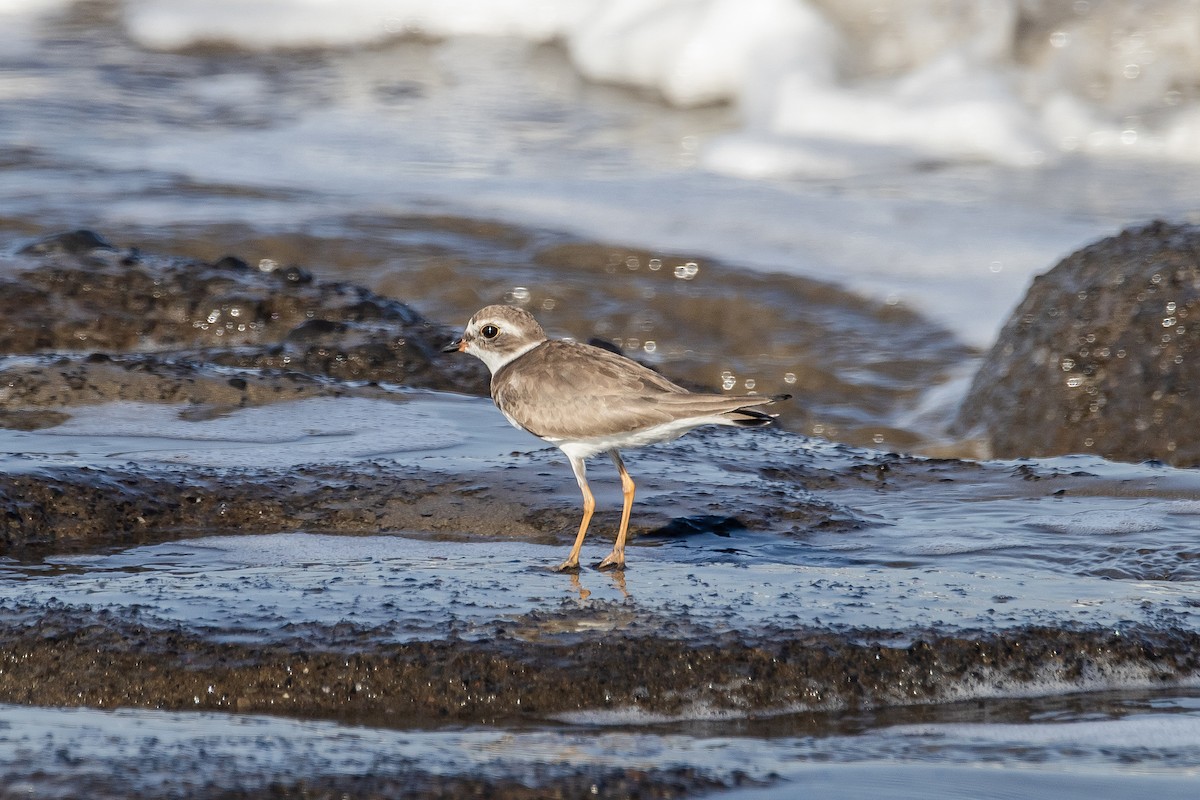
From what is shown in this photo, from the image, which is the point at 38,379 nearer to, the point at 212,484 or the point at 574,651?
the point at 212,484

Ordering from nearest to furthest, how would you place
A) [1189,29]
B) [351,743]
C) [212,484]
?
[351,743], [212,484], [1189,29]

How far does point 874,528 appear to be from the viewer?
578 cm

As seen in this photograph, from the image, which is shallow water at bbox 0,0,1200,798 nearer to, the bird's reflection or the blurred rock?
the bird's reflection

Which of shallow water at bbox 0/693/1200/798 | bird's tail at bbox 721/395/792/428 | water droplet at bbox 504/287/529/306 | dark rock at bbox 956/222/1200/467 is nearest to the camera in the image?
shallow water at bbox 0/693/1200/798

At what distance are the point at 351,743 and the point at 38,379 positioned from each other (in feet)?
13.2

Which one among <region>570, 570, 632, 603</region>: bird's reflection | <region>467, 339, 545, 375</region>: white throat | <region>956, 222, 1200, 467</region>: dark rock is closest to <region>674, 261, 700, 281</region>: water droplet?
<region>956, 222, 1200, 467</region>: dark rock

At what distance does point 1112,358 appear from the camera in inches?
318

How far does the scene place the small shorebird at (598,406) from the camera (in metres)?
4.89

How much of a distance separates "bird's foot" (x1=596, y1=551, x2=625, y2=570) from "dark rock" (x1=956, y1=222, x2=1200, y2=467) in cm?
383

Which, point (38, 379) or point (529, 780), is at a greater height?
point (38, 379)

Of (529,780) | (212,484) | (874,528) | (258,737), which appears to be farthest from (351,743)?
(874,528)

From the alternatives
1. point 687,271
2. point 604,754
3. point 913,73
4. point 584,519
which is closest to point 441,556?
point 584,519

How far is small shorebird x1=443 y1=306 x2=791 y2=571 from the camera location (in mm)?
4895

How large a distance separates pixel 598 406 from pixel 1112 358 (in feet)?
13.5
